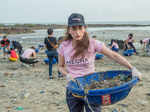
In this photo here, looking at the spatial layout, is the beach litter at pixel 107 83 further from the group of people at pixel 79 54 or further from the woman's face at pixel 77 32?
the woman's face at pixel 77 32

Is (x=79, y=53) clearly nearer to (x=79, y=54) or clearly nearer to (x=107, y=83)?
(x=79, y=54)

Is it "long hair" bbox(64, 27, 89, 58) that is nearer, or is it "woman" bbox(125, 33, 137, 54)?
"long hair" bbox(64, 27, 89, 58)

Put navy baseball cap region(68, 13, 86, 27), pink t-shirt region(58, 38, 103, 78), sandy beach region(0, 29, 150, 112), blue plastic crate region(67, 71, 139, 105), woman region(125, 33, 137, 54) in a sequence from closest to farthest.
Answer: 1. blue plastic crate region(67, 71, 139, 105)
2. navy baseball cap region(68, 13, 86, 27)
3. pink t-shirt region(58, 38, 103, 78)
4. sandy beach region(0, 29, 150, 112)
5. woman region(125, 33, 137, 54)

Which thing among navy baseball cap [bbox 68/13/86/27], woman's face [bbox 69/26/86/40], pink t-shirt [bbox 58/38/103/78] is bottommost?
pink t-shirt [bbox 58/38/103/78]

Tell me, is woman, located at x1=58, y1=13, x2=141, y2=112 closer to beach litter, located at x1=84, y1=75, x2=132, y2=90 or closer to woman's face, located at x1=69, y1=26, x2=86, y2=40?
woman's face, located at x1=69, y1=26, x2=86, y2=40

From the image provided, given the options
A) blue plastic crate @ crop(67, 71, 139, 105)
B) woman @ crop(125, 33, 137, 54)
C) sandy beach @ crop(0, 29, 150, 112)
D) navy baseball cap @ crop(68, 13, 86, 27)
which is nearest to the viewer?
blue plastic crate @ crop(67, 71, 139, 105)

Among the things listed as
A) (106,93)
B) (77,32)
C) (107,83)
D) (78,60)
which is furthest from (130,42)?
(106,93)

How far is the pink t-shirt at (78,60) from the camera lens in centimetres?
240

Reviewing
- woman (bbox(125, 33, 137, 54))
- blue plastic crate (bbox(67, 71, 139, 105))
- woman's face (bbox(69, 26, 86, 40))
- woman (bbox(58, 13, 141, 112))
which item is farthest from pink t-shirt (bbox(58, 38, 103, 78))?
woman (bbox(125, 33, 137, 54))

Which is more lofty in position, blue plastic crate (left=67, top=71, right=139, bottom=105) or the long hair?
the long hair

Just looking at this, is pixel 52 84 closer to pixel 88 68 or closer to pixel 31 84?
pixel 31 84

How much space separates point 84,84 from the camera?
2535 millimetres

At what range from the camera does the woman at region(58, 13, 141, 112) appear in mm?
2303

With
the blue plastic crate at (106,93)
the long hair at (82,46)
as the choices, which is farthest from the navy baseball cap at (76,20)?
the blue plastic crate at (106,93)
